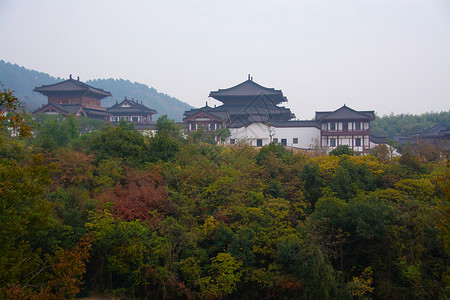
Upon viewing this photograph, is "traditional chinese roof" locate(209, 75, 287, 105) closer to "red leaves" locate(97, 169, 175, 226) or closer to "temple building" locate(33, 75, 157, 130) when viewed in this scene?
"temple building" locate(33, 75, 157, 130)

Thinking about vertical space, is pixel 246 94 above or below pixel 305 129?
above

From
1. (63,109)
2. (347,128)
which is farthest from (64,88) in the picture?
(347,128)

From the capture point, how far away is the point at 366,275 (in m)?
12.0

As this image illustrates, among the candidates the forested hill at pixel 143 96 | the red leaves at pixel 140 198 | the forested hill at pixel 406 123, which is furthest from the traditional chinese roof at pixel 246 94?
the forested hill at pixel 143 96

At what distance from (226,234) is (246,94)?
24844mm

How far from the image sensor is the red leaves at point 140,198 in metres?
13.1

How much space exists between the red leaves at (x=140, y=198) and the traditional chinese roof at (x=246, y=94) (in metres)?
22.2

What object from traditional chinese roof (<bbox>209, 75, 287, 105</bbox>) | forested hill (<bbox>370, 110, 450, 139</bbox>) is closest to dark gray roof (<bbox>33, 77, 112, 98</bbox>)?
traditional chinese roof (<bbox>209, 75, 287, 105</bbox>)

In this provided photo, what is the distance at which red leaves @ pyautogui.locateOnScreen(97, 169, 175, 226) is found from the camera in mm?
13070

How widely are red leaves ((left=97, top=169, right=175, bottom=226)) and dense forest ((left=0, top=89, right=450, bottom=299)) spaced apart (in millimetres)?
47

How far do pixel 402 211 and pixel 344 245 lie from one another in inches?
93.7

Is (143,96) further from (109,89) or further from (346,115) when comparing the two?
(346,115)

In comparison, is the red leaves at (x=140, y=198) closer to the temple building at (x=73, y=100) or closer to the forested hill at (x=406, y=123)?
the temple building at (x=73, y=100)

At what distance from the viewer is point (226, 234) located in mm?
12875
